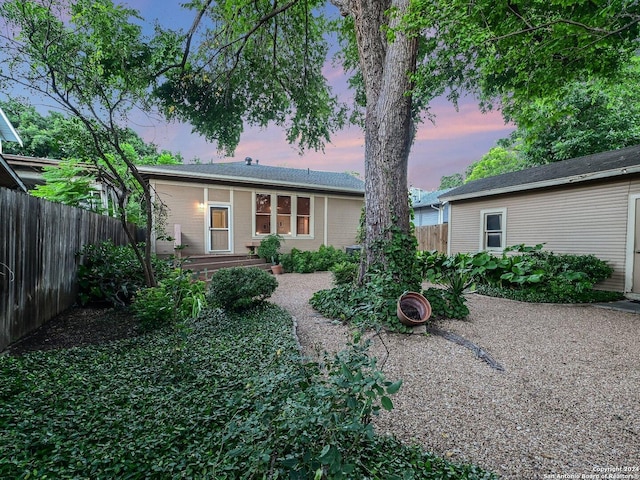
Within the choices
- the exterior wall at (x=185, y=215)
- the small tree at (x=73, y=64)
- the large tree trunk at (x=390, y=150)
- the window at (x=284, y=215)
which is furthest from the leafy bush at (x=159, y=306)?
the window at (x=284, y=215)

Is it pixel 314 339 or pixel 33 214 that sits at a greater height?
pixel 33 214

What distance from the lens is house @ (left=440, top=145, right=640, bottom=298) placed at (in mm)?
6102

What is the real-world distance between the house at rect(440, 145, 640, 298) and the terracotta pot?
17.8 feet

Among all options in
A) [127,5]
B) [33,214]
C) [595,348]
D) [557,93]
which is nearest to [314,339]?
[595,348]

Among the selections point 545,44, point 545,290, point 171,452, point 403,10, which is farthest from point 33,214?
point 545,290

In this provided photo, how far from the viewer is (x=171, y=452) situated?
1.52 meters

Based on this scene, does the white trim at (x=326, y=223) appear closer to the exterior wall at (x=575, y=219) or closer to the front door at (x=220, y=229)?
the front door at (x=220, y=229)

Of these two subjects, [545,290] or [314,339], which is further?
[545,290]

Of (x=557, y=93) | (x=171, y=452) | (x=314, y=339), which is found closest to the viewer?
(x=171, y=452)

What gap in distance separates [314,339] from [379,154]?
2.89 m

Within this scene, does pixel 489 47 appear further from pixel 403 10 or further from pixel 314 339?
pixel 314 339

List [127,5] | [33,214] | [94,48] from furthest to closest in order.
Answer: [127,5], [94,48], [33,214]

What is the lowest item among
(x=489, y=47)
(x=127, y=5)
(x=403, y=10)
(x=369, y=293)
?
(x=369, y=293)

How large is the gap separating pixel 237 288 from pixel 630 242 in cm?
783
